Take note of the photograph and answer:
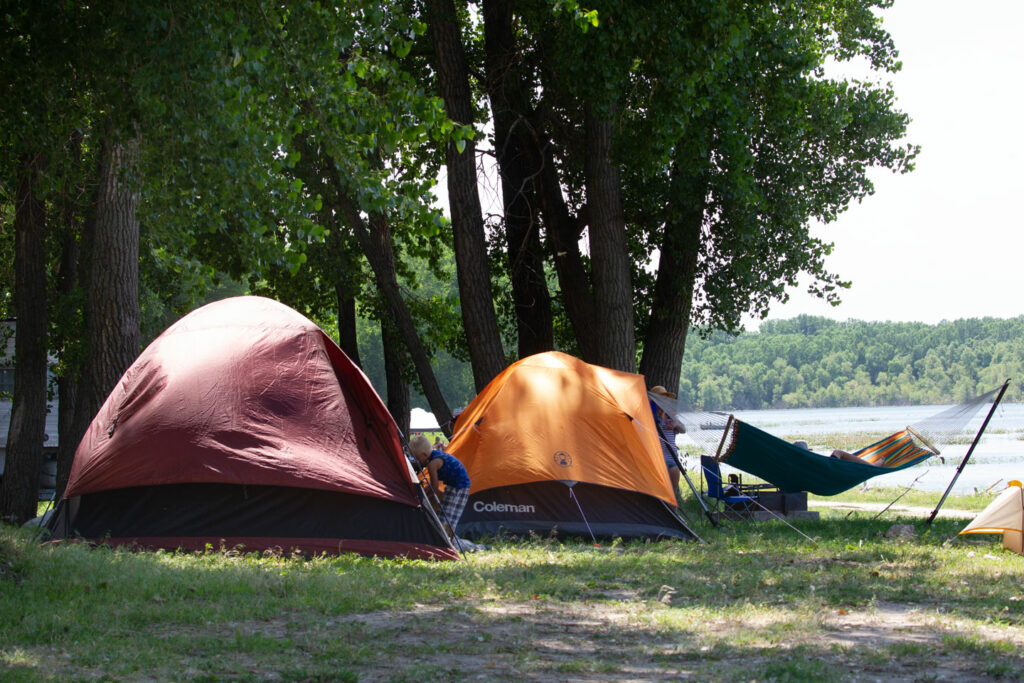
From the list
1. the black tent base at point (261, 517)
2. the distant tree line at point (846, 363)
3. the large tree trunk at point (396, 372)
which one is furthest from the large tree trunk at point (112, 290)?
the distant tree line at point (846, 363)

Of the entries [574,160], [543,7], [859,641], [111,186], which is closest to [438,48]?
[543,7]

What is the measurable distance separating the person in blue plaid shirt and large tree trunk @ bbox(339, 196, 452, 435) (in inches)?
236

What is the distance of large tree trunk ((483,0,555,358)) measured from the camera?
1409 centimetres

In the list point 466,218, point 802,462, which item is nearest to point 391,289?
point 466,218

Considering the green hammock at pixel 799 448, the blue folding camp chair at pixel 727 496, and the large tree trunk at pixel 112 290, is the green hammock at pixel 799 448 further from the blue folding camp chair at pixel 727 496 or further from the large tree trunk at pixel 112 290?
the large tree trunk at pixel 112 290

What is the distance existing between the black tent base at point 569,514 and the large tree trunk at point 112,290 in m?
4.20

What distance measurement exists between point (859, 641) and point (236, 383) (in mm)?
5295

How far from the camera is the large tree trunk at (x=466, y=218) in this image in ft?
42.6

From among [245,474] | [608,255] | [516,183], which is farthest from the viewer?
[516,183]

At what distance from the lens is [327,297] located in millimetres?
20062

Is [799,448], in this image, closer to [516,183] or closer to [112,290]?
[516,183]

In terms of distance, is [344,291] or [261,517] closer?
[261,517]

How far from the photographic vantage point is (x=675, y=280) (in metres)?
14.1

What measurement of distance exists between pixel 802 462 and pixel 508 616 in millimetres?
5585
